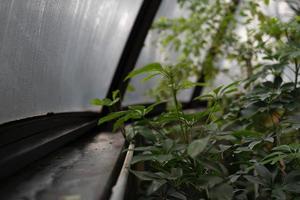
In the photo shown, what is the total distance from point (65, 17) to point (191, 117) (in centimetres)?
58

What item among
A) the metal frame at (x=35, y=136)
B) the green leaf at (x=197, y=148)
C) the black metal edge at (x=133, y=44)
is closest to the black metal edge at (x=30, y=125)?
the metal frame at (x=35, y=136)

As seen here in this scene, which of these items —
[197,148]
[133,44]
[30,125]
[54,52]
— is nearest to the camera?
[197,148]

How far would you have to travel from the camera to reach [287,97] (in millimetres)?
1313

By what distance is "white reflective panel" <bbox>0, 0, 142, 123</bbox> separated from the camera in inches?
30.8

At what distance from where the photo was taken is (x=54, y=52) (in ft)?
3.64

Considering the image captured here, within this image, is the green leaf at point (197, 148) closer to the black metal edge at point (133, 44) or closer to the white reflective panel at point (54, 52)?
the white reflective panel at point (54, 52)

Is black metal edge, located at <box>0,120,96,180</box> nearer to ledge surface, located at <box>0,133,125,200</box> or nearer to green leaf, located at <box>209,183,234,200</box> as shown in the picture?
ledge surface, located at <box>0,133,125,200</box>

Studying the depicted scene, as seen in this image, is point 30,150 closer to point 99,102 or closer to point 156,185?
point 99,102

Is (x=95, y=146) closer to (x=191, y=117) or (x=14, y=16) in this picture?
(x=191, y=117)

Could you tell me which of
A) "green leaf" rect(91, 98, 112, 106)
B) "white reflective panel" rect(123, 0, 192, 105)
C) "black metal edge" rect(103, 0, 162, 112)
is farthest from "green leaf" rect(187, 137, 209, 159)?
"white reflective panel" rect(123, 0, 192, 105)

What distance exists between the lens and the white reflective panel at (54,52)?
78cm

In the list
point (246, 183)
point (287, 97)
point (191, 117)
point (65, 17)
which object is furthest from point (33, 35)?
point (287, 97)

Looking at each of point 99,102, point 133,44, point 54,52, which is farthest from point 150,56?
point 99,102

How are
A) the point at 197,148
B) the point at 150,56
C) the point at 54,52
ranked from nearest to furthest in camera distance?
the point at 197,148
the point at 54,52
the point at 150,56
